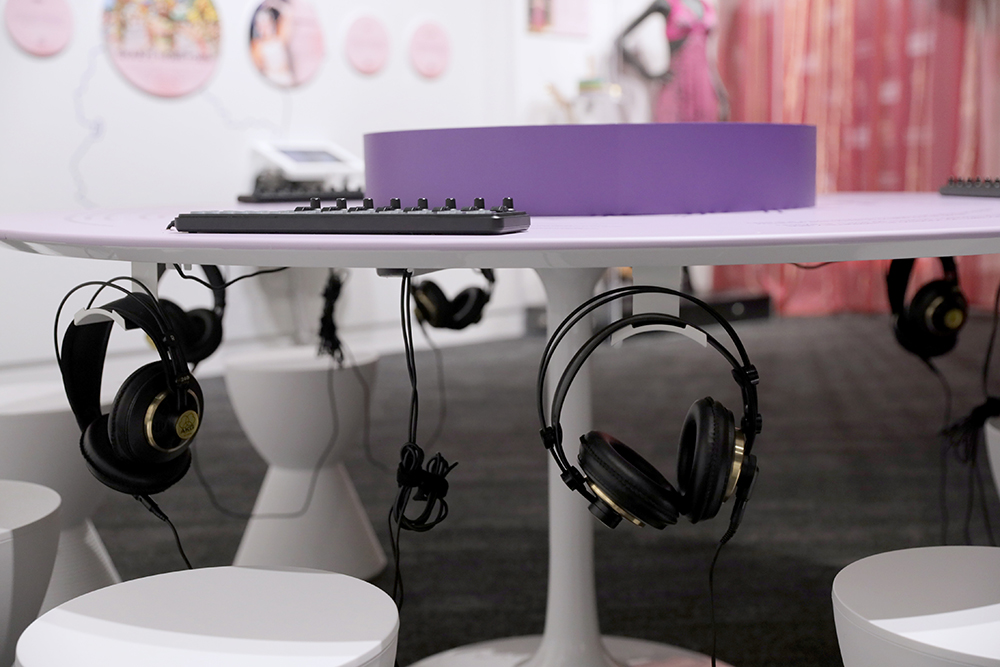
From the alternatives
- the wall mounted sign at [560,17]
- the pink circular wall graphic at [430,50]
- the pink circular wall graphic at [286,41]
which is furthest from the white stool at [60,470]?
the wall mounted sign at [560,17]

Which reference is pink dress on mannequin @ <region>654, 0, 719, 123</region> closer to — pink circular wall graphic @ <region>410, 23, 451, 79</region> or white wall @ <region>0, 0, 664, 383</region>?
white wall @ <region>0, 0, 664, 383</region>

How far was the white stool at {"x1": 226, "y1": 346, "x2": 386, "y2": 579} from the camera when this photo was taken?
1.70 m

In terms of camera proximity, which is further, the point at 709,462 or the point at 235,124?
the point at 235,124

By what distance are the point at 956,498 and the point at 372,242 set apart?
1851mm

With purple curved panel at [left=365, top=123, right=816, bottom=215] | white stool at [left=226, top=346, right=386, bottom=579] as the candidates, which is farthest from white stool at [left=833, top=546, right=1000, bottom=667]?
white stool at [left=226, top=346, right=386, bottom=579]

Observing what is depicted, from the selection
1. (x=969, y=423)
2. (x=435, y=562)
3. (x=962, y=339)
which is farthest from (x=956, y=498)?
(x=962, y=339)

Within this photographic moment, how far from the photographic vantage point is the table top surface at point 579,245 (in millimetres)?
660

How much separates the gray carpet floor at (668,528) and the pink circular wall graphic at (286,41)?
1178 millimetres

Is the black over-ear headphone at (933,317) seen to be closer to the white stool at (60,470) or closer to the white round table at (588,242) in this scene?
the white round table at (588,242)

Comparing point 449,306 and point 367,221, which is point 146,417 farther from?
point 449,306

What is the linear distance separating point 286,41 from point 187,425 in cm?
304

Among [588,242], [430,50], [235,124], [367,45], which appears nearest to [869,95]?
[430,50]

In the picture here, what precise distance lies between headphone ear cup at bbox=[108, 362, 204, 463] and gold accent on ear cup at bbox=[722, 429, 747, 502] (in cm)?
48

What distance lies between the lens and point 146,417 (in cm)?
85
